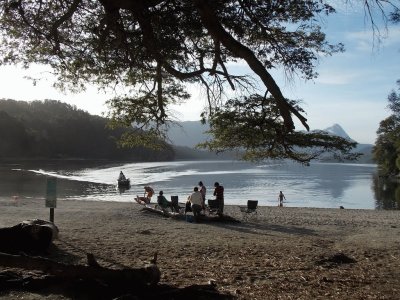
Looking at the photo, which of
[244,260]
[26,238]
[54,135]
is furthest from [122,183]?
[54,135]

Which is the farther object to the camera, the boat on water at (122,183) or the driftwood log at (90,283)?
the boat on water at (122,183)

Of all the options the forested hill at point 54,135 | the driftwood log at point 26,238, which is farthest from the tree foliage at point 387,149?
the driftwood log at point 26,238

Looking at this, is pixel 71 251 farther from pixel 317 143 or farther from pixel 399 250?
pixel 399 250

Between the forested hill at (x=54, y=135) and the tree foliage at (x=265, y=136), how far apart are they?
371 ft

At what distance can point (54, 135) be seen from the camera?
132 metres

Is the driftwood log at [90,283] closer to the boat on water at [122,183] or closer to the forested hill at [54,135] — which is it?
the boat on water at [122,183]

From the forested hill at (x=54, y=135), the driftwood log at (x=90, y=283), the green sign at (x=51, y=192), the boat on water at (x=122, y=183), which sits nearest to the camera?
the driftwood log at (x=90, y=283)

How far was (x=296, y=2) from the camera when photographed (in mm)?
7508

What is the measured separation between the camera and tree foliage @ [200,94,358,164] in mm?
7801

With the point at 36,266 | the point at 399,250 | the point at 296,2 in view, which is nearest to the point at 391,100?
the point at 399,250

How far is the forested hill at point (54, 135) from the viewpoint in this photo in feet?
382

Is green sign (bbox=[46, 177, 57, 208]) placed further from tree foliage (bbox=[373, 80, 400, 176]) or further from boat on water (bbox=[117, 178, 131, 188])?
tree foliage (bbox=[373, 80, 400, 176])

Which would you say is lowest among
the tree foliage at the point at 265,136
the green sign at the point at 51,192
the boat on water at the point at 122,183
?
the boat on water at the point at 122,183

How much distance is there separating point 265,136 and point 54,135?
132 meters
